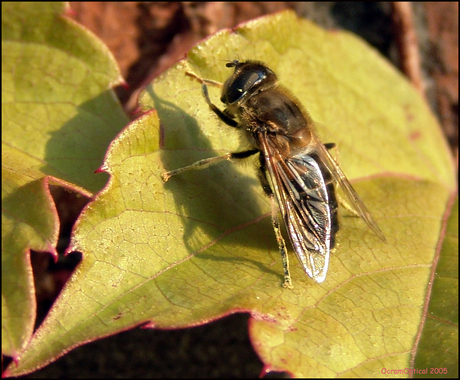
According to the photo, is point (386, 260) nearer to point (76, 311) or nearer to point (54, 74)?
point (76, 311)

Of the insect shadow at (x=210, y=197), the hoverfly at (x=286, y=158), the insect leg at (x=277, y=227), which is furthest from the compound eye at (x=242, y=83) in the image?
the insect leg at (x=277, y=227)

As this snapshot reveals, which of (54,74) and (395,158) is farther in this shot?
(395,158)

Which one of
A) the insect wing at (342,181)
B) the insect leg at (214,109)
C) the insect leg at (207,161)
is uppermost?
the insect leg at (214,109)

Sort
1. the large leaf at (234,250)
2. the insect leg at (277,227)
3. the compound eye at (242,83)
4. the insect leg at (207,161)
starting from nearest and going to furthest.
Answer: the large leaf at (234,250) < the insect leg at (277,227) < the insect leg at (207,161) < the compound eye at (242,83)

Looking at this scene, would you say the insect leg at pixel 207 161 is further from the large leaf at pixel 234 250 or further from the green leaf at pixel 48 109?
the green leaf at pixel 48 109

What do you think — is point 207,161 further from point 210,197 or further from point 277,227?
point 277,227

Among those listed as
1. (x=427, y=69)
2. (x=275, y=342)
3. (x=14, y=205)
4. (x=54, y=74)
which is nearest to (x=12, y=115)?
(x=54, y=74)

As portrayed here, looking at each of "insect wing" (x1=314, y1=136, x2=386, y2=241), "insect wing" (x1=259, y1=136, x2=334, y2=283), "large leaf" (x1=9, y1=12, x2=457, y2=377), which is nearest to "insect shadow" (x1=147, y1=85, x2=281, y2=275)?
"large leaf" (x1=9, y1=12, x2=457, y2=377)

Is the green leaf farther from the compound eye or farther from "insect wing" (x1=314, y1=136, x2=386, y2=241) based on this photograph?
"insect wing" (x1=314, y1=136, x2=386, y2=241)
